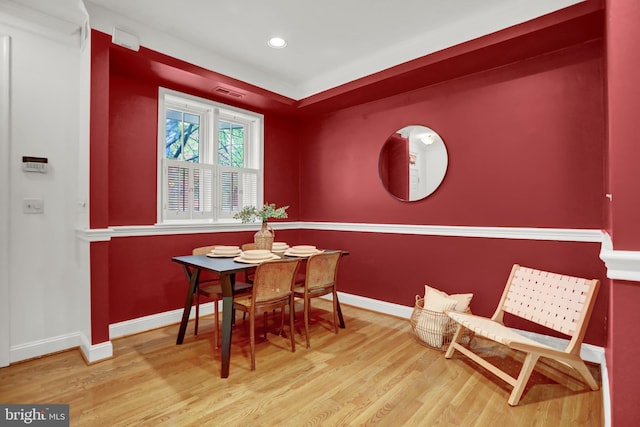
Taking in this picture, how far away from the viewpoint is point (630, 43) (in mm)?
1372

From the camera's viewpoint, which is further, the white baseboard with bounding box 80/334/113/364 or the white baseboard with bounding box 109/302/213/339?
the white baseboard with bounding box 109/302/213/339

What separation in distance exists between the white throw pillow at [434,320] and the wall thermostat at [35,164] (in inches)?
138

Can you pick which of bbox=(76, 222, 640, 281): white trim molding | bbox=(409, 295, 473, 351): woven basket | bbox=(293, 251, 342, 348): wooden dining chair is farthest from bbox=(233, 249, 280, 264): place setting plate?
bbox=(409, 295, 473, 351): woven basket

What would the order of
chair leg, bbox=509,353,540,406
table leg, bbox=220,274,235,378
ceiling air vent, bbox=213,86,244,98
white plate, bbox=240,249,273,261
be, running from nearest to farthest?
chair leg, bbox=509,353,540,406 < table leg, bbox=220,274,235,378 < white plate, bbox=240,249,273,261 < ceiling air vent, bbox=213,86,244,98

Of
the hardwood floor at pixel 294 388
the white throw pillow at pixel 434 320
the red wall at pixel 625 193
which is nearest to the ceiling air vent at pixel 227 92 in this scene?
the hardwood floor at pixel 294 388

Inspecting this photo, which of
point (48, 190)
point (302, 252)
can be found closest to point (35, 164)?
point (48, 190)

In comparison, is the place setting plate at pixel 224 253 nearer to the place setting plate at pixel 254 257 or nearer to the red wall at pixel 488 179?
the place setting plate at pixel 254 257

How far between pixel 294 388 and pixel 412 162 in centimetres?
262

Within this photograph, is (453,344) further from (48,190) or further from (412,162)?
(48,190)

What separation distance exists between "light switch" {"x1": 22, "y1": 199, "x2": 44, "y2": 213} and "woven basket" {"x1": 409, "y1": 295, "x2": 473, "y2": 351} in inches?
135

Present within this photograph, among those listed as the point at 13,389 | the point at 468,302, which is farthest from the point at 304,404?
the point at 13,389

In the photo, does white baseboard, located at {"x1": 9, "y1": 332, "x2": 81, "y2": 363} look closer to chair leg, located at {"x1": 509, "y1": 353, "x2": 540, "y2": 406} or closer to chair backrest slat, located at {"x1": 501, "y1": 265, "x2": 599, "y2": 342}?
chair leg, located at {"x1": 509, "y1": 353, "x2": 540, "y2": 406}

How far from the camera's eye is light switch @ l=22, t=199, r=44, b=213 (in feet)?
8.66

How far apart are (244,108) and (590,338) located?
427cm
